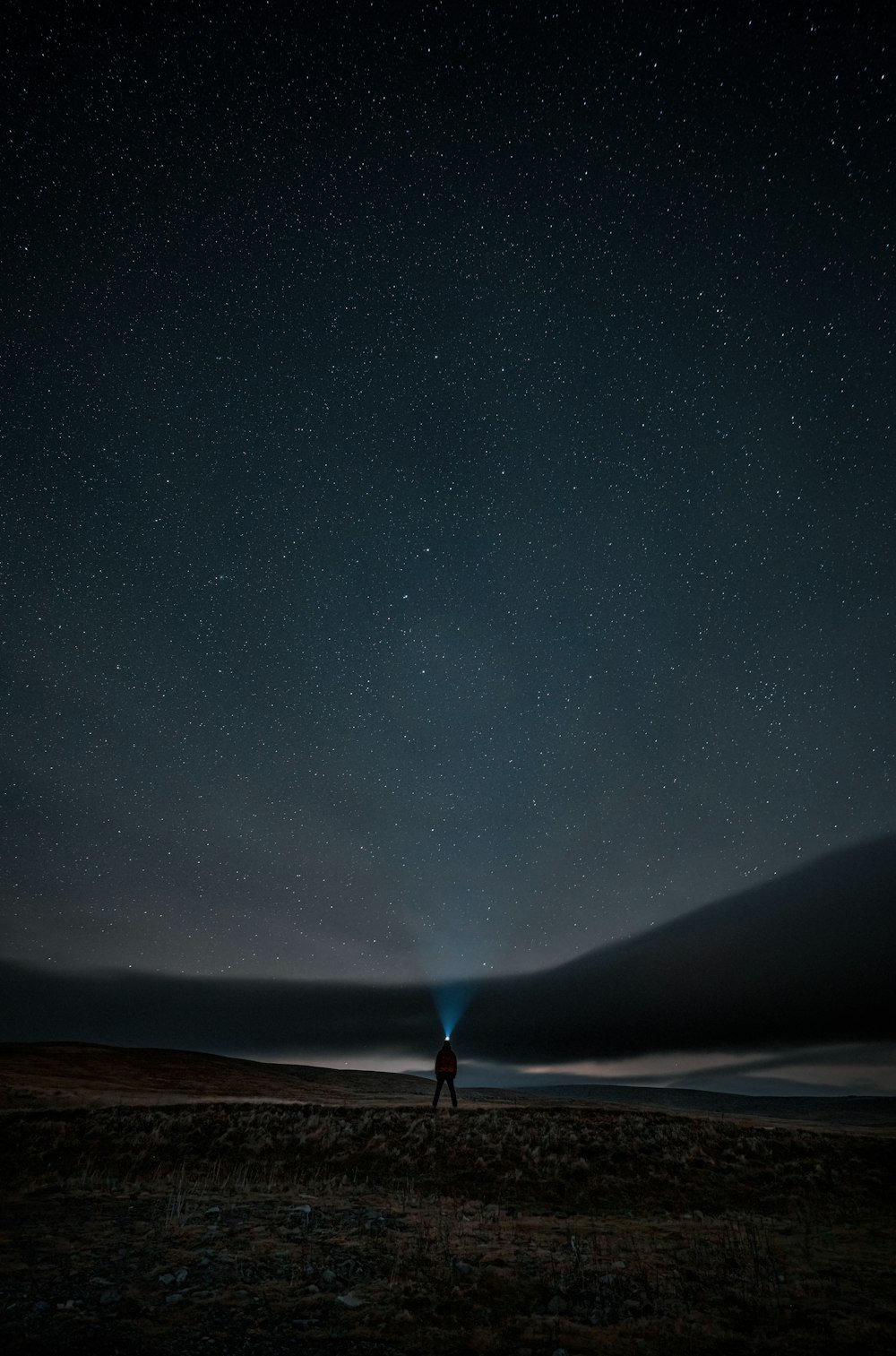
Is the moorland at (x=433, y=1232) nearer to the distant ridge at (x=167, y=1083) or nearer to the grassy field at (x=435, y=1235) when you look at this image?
the grassy field at (x=435, y=1235)

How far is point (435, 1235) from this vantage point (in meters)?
12.3

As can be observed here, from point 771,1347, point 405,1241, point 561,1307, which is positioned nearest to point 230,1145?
point 405,1241

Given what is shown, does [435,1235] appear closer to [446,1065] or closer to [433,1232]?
[433,1232]

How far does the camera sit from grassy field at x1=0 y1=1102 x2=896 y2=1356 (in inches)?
315

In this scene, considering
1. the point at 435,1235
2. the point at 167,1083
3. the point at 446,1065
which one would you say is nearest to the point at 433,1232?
the point at 435,1235

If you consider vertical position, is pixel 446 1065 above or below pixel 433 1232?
above

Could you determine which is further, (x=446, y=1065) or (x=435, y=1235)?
(x=446, y=1065)

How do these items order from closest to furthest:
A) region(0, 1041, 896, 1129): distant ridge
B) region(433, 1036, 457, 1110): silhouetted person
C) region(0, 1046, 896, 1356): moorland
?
region(0, 1046, 896, 1356): moorland
region(433, 1036, 457, 1110): silhouetted person
region(0, 1041, 896, 1129): distant ridge

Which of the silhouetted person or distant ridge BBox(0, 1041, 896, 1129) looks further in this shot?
distant ridge BBox(0, 1041, 896, 1129)

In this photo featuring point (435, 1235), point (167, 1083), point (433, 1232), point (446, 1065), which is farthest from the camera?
point (167, 1083)

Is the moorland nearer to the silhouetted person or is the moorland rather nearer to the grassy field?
the grassy field

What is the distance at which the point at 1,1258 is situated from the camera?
9.85 m

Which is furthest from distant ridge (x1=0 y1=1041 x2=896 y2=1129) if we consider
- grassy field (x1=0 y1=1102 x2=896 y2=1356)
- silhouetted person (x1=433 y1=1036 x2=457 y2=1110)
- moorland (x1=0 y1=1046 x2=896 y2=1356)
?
grassy field (x1=0 y1=1102 x2=896 y2=1356)

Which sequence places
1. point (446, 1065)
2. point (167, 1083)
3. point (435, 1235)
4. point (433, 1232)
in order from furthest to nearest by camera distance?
point (167, 1083)
point (446, 1065)
point (433, 1232)
point (435, 1235)
